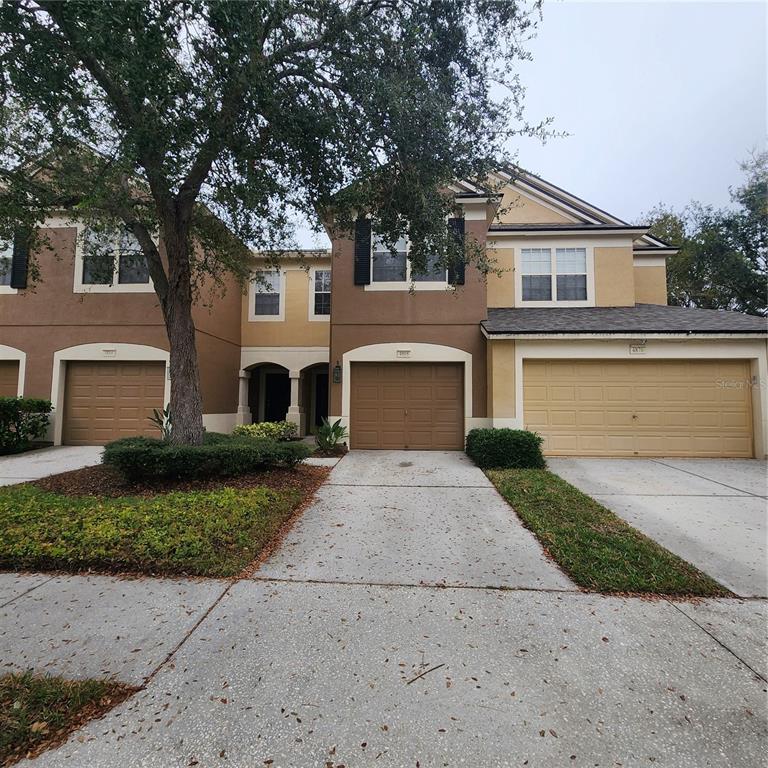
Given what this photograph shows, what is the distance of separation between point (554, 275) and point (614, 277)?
166 cm

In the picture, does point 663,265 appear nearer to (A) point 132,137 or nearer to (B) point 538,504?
(B) point 538,504

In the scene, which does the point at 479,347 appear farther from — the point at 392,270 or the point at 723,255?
the point at 723,255

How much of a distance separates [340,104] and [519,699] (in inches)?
272

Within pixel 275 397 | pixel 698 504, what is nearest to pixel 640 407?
pixel 698 504

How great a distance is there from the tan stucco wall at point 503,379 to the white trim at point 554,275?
273cm

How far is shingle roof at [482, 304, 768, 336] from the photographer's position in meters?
9.27

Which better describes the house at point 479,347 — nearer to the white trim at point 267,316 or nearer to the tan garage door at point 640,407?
the tan garage door at point 640,407

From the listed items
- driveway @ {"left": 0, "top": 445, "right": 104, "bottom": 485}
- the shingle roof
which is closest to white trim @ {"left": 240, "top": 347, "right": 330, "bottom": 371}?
driveway @ {"left": 0, "top": 445, "right": 104, "bottom": 485}

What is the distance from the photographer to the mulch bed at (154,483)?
5852mm

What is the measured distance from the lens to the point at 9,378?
1121cm

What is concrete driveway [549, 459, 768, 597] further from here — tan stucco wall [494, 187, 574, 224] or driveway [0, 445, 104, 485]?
driveway [0, 445, 104, 485]

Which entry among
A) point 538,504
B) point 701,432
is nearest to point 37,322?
point 538,504

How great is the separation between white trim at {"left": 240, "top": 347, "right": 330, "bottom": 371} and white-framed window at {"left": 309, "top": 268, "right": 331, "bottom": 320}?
3.92 ft

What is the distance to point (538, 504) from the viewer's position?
5605 millimetres
